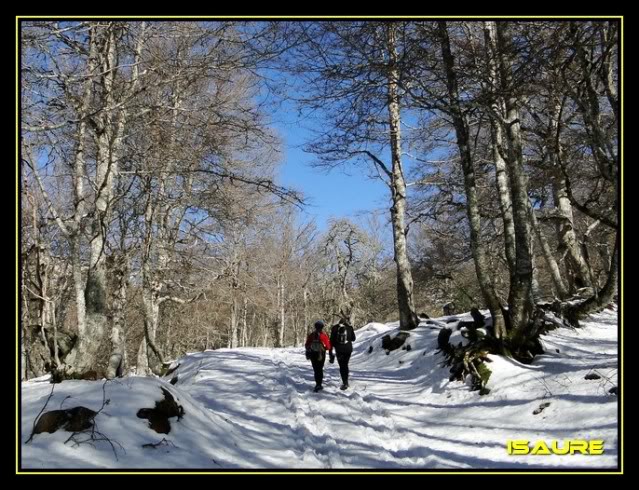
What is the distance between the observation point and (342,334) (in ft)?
31.8

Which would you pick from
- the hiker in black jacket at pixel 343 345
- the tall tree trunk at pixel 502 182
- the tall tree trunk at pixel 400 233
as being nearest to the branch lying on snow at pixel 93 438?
the hiker in black jacket at pixel 343 345

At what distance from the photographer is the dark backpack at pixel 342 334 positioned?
377 inches

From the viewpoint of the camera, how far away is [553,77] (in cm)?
602

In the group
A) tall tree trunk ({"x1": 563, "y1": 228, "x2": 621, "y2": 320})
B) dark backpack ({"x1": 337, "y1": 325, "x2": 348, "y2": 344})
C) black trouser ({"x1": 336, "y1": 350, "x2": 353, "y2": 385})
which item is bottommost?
black trouser ({"x1": 336, "y1": 350, "x2": 353, "y2": 385})

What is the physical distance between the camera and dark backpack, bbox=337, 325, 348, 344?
31.4 feet

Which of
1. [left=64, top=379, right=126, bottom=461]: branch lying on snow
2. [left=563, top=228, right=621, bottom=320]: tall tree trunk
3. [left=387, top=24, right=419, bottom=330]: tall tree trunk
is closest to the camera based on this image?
[left=64, top=379, right=126, bottom=461]: branch lying on snow

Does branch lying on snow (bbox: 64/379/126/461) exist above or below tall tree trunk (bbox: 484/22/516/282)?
below

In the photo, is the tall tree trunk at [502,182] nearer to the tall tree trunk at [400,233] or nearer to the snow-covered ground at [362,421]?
the snow-covered ground at [362,421]

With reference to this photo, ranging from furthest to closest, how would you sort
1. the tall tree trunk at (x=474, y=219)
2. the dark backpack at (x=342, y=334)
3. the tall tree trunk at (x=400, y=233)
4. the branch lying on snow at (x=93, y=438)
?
1. the tall tree trunk at (x=400, y=233)
2. the dark backpack at (x=342, y=334)
3. the tall tree trunk at (x=474, y=219)
4. the branch lying on snow at (x=93, y=438)

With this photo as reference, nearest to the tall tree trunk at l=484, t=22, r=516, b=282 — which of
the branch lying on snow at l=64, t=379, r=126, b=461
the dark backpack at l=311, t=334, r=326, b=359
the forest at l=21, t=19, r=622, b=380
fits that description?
the forest at l=21, t=19, r=622, b=380

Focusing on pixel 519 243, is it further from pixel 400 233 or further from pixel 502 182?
pixel 400 233

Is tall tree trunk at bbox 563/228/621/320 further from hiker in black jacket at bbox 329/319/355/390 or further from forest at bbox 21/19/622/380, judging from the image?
hiker in black jacket at bbox 329/319/355/390
